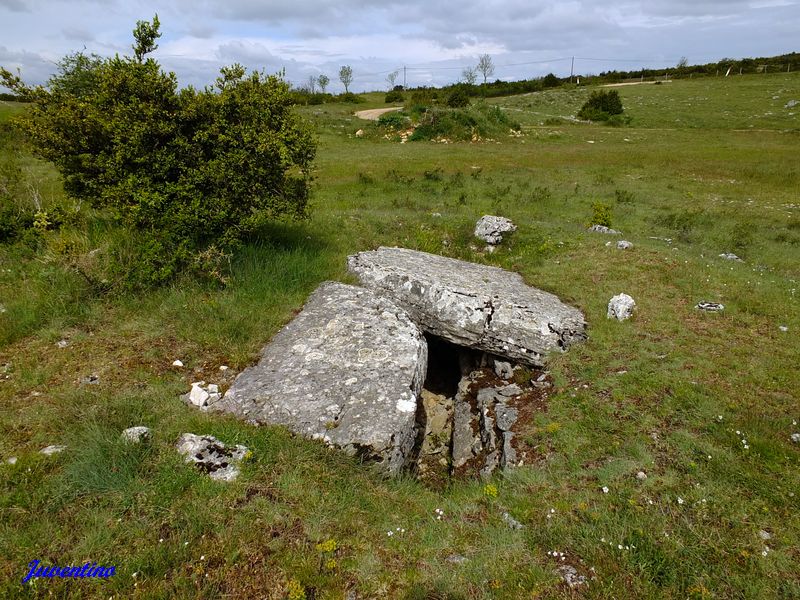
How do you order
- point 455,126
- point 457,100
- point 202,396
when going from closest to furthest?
point 202,396 → point 455,126 → point 457,100

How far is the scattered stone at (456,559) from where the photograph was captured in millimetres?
4246

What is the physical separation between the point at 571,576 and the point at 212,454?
380 centimetres

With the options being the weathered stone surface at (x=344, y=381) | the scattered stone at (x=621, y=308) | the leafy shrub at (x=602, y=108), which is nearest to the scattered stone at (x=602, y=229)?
the scattered stone at (x=621, y=308)

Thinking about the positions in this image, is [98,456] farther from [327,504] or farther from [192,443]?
[327,504]

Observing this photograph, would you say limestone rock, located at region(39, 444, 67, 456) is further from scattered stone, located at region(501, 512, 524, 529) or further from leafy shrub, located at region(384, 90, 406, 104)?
leafy shrub, located at region(384, 90, 406, 104)

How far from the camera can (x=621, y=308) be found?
28.7 feet

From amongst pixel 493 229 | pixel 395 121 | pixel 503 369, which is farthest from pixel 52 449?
pixel 395 121

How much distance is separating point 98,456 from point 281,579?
92.0 inches

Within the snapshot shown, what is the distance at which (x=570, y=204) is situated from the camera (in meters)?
19.2

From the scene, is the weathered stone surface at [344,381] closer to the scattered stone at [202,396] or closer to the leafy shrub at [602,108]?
the scattered stone at [202,396]

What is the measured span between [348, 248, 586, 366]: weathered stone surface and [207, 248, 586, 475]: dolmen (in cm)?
2

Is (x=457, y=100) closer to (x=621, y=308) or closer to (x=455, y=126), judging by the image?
(x=455, y=126)

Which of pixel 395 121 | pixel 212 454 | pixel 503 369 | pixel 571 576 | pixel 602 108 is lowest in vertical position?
pixel 503 369

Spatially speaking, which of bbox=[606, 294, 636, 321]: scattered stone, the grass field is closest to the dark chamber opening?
the grass field
